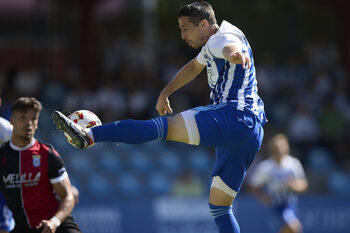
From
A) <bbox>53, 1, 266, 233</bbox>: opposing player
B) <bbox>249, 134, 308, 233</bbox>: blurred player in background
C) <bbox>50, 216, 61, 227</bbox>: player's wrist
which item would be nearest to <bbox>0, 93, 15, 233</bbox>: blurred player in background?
<bbox>50, 216, 61, 227</bbox>: player's wrist

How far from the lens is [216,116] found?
17.5ft

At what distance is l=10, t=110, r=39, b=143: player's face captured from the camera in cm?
566

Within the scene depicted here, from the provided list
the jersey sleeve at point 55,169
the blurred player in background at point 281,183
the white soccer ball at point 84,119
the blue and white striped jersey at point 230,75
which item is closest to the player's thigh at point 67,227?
the jersey sleeve at point 55,169

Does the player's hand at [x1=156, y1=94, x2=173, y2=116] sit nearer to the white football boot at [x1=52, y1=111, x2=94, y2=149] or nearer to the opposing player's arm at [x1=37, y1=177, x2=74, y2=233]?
the white football boot at [x1=52, y1=111, x2=94, y2=149]

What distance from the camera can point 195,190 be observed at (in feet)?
40.9

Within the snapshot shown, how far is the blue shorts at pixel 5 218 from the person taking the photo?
20.1 feet

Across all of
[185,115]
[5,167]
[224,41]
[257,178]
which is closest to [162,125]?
[185,115]

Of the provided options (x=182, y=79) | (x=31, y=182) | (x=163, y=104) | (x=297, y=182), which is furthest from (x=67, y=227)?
(x=297, y=182)

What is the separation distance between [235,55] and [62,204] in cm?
203

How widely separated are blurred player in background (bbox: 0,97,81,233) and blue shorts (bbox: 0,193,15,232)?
35 centimetres

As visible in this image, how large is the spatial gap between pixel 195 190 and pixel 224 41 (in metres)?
7.51

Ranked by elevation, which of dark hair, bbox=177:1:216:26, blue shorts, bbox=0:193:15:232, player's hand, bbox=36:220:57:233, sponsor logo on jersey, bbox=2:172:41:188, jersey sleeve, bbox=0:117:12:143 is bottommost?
blue shorts, bbox=0:193:15:232

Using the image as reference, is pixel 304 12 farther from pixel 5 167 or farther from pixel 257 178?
pixel 5 167

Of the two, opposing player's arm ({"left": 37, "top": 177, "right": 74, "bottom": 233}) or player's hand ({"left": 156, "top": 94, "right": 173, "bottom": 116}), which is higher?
player's hand ({"left": 156, "top": 94, "right": 173, "bottom": 116})
